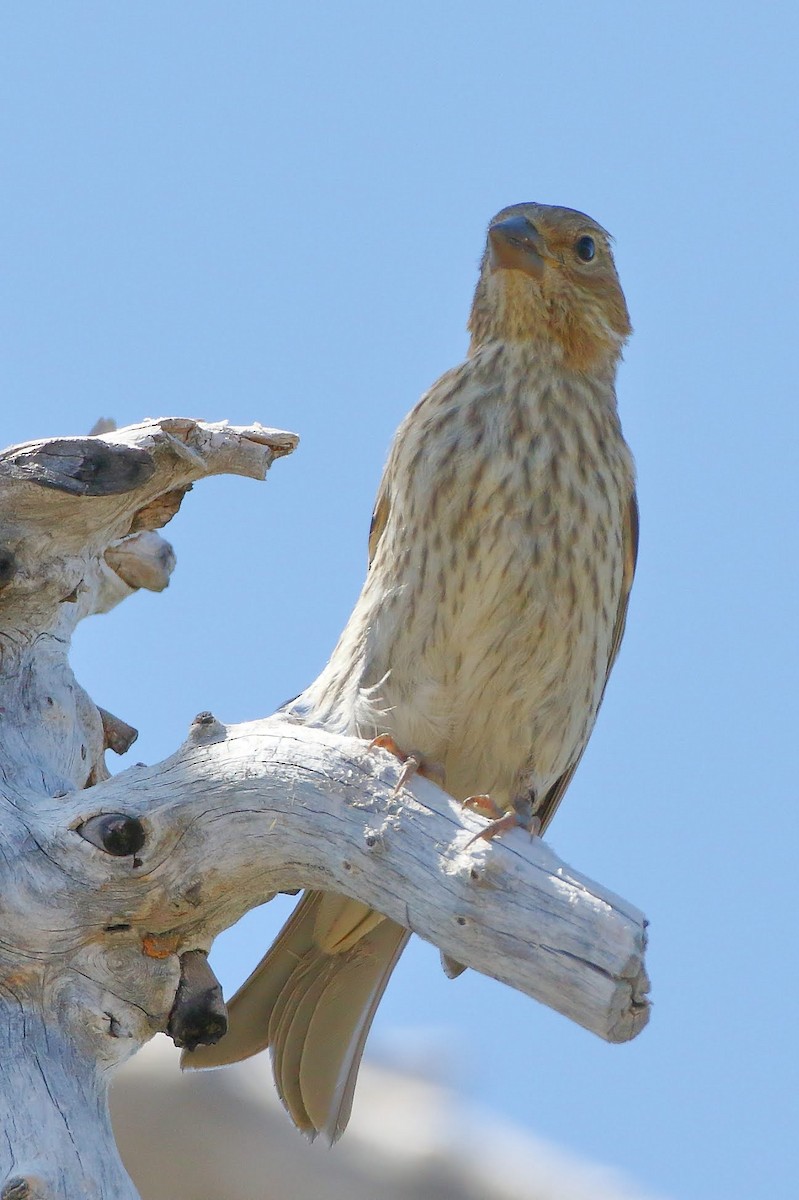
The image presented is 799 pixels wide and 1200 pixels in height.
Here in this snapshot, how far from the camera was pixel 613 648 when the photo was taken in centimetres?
496

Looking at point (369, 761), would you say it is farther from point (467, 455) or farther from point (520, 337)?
point (520, 337)

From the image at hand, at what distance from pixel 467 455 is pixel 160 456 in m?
0.86

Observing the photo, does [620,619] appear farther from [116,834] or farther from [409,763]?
[116,834]

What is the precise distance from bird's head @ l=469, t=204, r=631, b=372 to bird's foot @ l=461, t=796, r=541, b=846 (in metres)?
1.42

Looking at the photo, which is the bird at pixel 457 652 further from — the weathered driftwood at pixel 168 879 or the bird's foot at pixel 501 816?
the weathered driftwood at pixel 168 879

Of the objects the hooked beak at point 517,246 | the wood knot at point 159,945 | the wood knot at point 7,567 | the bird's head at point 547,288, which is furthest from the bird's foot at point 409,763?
the hooked beak at point 517,246

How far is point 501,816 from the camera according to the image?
3865 millimetres

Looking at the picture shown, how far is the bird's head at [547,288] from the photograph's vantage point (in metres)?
4.99

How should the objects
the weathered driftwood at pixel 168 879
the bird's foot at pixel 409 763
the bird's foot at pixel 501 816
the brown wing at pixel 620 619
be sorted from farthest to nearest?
the brown wing at pixel 620 619, the bird's foot at pixel 409 763, the bird's foot at pixel 501 816, the weathered driftwood at pixel 168 879

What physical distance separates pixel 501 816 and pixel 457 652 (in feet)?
2.14

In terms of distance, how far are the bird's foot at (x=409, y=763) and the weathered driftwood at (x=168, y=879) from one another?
32 mm

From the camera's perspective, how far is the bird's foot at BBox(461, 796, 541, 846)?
3438 mm

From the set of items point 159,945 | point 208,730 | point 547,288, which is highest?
point 547,288

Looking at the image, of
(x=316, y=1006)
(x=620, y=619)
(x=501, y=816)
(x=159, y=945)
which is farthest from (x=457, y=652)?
(x=159, y=945)
